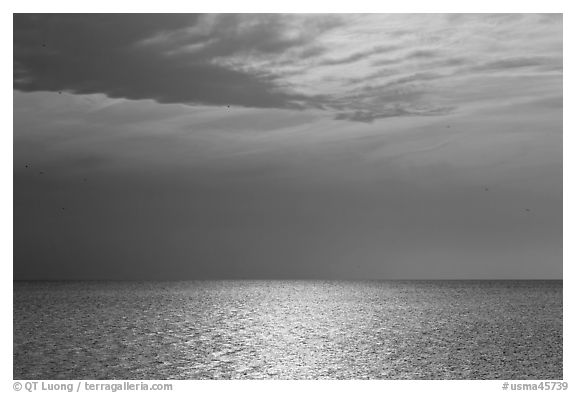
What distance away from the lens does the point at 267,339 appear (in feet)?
176

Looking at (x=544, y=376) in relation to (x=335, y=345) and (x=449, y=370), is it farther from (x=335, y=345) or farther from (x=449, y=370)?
(x=335, y=345)

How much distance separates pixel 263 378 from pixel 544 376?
1461cm

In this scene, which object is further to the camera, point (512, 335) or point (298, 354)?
point (512, 335)

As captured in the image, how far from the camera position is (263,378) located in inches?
1382

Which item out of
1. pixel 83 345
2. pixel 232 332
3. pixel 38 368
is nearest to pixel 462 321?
pixel 232 332

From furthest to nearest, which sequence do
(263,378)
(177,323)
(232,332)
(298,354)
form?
1. (177,323)
2. (232,332)
3. (298,354)
4. (263,378)

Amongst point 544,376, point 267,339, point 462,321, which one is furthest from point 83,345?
point 462,321

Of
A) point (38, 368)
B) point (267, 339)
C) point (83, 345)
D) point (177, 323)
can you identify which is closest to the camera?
point (38, 368)
